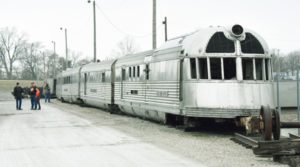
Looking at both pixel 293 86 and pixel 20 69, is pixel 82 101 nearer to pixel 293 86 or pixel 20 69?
pixel 293 86

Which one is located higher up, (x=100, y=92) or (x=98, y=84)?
(x=98, y=84)

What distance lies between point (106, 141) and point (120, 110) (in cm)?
1154

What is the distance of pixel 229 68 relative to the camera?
47.9 ft

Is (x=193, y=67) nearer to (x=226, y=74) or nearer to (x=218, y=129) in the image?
(x=226, y=74)

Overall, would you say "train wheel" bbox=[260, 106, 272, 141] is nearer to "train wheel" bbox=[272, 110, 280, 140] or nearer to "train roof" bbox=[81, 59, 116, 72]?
"train wheel" bbox=[272, 110, 280, 140]

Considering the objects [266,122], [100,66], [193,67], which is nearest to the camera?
[266,122]

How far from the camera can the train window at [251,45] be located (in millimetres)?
14719

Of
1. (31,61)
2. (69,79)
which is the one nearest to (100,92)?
(69,79)

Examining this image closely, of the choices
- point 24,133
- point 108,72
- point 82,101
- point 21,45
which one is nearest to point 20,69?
point 21,45

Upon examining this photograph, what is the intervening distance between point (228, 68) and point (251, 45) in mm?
982

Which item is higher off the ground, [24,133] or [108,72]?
[108,72]

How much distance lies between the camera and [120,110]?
81.4 ft

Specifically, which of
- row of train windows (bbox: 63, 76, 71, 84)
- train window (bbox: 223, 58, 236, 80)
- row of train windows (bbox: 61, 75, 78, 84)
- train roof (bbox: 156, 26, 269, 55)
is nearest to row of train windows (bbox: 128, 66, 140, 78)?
train roof (bbox: 156, 26, 269, 55)

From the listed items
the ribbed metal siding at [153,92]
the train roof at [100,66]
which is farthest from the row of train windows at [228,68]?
the train roof at [100,66]
